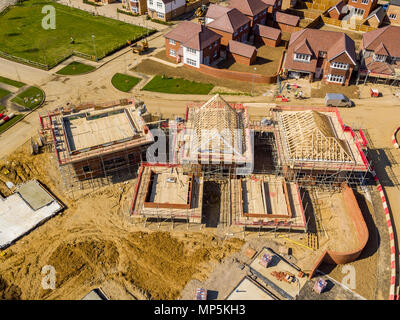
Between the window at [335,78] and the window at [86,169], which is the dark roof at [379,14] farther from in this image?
the window at [86,169]

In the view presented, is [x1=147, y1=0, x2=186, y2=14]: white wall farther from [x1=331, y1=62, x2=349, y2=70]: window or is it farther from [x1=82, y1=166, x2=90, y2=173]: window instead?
[x1=82, y1=166, x2=90, y2=173]: window

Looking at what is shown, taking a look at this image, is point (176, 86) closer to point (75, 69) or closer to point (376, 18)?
point (75, 69)

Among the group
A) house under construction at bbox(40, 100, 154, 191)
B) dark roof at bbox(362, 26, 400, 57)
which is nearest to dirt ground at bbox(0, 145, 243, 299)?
Result: house under construction at bbox(40, 100, 154, 191)

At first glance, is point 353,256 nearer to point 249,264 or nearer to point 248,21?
point 249,264

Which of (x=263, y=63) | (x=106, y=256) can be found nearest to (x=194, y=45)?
(x=263, y=63)

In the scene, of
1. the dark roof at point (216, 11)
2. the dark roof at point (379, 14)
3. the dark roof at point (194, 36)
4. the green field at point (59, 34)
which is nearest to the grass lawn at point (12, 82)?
the green field at point (59, 34)
